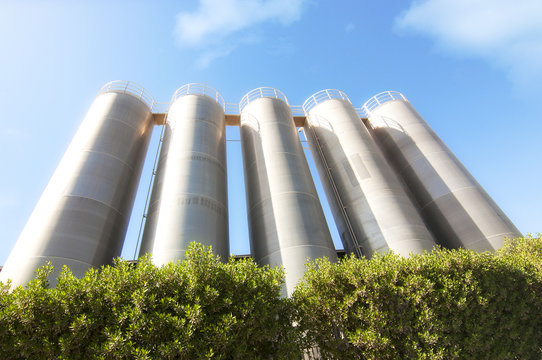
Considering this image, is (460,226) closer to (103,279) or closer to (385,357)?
(385,357)

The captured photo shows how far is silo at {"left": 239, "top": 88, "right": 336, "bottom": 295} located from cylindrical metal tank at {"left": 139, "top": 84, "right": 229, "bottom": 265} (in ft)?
6.70

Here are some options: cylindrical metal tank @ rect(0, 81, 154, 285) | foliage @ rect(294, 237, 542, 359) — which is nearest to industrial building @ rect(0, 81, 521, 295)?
cylindrical metal tank @ rect(0, 81, 154, 285)

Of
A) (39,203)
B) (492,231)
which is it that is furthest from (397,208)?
(39,203)

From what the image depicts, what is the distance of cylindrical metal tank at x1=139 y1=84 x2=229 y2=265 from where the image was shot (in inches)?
596

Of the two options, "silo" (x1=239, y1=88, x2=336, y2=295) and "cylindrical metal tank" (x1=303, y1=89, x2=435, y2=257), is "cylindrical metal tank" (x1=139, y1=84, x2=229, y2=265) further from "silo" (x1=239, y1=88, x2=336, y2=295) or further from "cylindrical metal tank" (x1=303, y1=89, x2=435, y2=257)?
"cylindrical metal tank" (x1=303, y1=89, x2=435, y2=257)

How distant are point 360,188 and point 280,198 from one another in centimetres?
638

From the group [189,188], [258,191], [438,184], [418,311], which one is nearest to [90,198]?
[189,188]

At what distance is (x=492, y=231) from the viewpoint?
62.3 feet

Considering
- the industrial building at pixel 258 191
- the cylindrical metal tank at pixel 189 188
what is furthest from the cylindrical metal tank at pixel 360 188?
the cylindrical metal tank at pixel 189 188

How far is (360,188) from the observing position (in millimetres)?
20703

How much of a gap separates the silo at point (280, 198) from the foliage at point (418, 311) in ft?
14.6

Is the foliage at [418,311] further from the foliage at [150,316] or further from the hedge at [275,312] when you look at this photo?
the foliage at [150,316]

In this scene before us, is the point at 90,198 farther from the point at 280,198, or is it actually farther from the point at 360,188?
the point at 360,188

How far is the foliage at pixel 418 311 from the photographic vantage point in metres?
9.30
